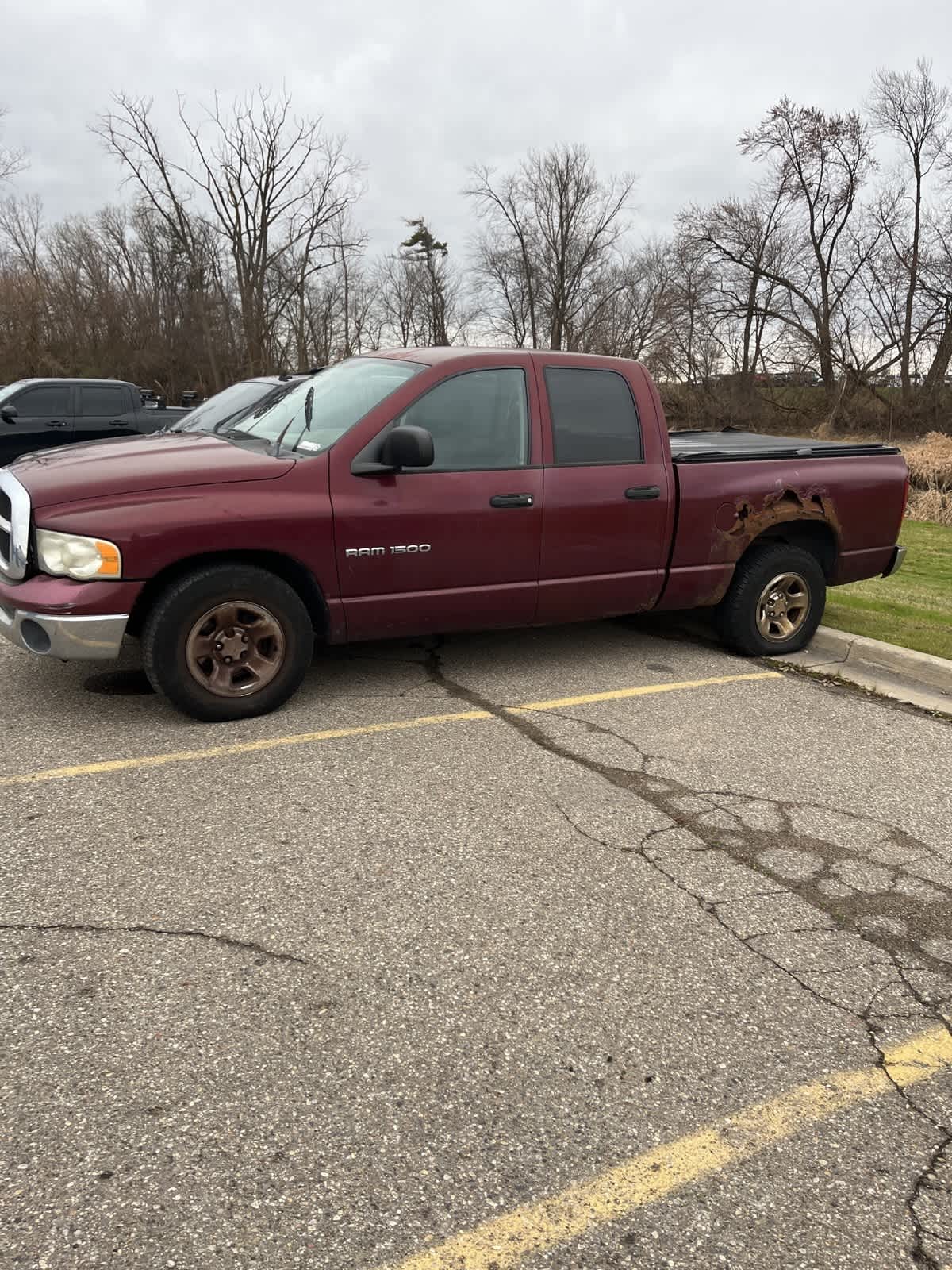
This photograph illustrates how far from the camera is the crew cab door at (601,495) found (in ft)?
17.6

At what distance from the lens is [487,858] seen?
11.2 ft

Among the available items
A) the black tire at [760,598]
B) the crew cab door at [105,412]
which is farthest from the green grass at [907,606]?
the crew cab door at [105,412]

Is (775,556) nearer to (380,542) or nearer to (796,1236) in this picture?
(380,542)

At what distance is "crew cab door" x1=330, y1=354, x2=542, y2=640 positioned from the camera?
15.8 feet

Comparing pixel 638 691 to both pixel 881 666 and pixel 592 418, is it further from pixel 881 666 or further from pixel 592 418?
pixel 881 666

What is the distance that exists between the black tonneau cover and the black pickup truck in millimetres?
9199

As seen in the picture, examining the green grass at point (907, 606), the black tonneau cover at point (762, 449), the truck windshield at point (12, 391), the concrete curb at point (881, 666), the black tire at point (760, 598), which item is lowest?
the concrete curb at point (881, 666)

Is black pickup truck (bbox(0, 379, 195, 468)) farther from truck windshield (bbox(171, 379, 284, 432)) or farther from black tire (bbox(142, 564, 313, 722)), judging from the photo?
black tire (bbox(142, 564, 313, 722))

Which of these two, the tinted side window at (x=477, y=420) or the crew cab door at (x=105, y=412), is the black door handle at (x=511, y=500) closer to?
the tinted side window at (x=477, y=420)

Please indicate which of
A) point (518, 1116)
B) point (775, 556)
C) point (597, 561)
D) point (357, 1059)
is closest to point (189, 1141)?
point (357, 1059)

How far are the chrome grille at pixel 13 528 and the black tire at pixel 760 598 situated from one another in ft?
14.2

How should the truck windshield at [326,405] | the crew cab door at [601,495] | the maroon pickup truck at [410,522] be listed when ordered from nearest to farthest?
the maroon pickup truck at [410,522] < the truck windshield at [326,405] < the crew cab door at [601,495]

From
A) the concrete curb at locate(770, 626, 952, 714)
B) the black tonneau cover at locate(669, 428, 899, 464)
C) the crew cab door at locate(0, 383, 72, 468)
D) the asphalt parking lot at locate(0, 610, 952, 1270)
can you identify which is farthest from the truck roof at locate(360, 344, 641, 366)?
the crew cab door at locate(0, 383, 72, 468)

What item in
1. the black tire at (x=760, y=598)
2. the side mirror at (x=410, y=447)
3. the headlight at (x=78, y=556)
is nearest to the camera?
the headlight at (x=78, y=556)
